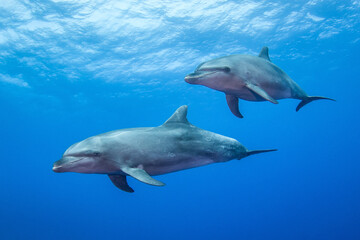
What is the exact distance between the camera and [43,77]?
1065 inches

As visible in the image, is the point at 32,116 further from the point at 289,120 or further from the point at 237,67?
the point at 289,120

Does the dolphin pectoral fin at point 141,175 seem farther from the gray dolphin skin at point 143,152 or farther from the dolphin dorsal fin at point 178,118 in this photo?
the dolphin dorsal fin at point 178,118

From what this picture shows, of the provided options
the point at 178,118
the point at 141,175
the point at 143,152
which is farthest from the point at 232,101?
the point at 141,175

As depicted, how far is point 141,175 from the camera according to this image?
414 cm

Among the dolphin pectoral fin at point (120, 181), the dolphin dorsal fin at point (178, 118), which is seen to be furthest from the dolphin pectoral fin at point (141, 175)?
the dolphin dorsal fin at point (178, 118)

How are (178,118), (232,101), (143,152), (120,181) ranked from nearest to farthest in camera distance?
(143,152) < (120,181) < (178,118) < (232,101)

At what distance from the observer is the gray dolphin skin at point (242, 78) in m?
5.03

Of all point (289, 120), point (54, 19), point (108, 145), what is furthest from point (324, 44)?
point (289, 120)

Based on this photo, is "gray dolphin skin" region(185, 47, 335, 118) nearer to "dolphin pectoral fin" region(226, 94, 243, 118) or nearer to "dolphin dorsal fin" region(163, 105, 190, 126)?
"dolphin pectoral fin" region(226, 94, 243, 118)

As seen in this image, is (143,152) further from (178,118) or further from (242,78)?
(242,78)

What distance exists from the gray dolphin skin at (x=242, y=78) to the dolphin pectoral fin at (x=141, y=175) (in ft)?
6.37

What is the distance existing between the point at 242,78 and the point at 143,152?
97.3 inches

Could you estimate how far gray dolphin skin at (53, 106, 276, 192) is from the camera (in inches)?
170

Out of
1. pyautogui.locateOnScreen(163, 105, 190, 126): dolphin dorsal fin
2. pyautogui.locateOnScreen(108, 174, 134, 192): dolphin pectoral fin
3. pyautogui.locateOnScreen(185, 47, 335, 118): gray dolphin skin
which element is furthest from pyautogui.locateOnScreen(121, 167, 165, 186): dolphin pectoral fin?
pyautogui.locateOnScreen(185, 47, 335, 118): gray dolphin skin
